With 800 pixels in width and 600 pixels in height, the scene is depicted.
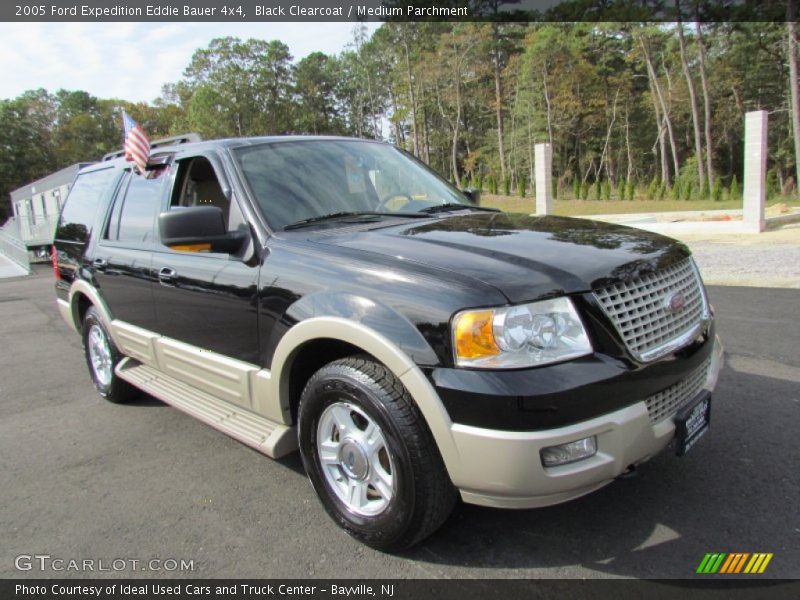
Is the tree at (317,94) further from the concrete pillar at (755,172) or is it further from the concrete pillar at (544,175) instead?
the concrete pillar at (755,172)

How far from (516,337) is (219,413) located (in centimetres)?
194

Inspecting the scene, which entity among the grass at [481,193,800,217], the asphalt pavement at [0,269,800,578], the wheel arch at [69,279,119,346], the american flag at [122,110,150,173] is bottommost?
the grass at [481,193,800,217]

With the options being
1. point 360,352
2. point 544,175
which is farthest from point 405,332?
point 544,175

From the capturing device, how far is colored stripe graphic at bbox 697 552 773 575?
7.39 feet

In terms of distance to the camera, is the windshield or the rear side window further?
the rear side window

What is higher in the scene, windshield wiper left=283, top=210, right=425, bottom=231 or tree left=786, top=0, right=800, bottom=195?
tree left=786, top=0, right=800, bottom=195

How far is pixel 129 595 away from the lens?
7.78 ft

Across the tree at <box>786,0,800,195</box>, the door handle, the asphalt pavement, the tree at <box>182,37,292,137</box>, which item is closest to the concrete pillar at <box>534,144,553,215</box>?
the tree at <box>786,0,800,195</box>

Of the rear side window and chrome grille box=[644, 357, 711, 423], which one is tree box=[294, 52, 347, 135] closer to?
the rear side window

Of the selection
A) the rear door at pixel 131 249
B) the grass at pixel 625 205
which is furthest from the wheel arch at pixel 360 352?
the grass at pixel 625 205

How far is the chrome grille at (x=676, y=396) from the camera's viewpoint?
2262 millimetres

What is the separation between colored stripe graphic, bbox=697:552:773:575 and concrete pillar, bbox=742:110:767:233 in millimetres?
14742

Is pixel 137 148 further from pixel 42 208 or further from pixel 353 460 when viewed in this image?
pixel 42 208

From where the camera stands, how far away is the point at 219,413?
3230mm
